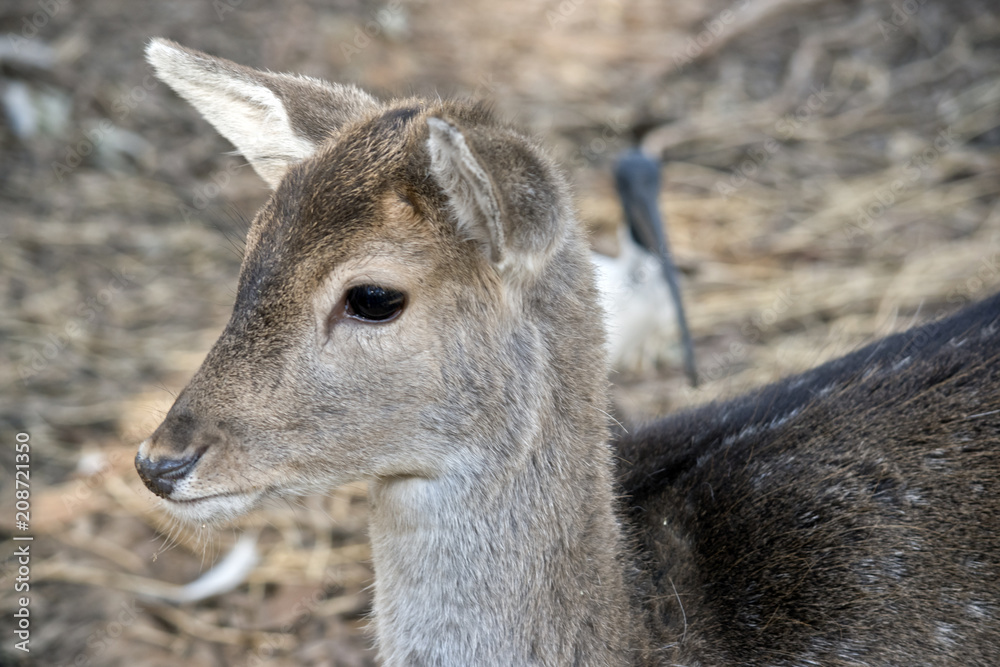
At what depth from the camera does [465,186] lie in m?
2.07

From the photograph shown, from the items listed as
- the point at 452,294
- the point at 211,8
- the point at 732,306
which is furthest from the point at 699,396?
the point at 211,8

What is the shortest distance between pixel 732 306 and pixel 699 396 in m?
1.06

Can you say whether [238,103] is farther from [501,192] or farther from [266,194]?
[266,194]

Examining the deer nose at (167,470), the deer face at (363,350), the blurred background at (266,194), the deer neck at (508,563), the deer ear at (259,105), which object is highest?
the blurred background at (266,194)

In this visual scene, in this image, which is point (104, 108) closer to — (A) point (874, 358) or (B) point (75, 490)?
(B) point (75, 490)

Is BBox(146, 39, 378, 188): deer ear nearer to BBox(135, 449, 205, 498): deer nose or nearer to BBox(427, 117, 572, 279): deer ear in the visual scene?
BBox(427, 117, 572, 279): deer ear

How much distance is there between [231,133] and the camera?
2707 mm

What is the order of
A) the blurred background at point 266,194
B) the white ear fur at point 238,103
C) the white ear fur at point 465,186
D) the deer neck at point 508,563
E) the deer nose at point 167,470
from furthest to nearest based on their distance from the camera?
the blurred background at point 266,194 → the white ear fur at point 238,103 → the deer neck at point 508,563 → the deer nose at point 167,470 → the white ear fur at point 465,186

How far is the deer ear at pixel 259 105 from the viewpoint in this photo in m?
2.60

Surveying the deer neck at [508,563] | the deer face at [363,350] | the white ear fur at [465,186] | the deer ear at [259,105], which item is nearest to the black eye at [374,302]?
the deer face at [363,350]

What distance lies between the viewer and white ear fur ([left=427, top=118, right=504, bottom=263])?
1922mm

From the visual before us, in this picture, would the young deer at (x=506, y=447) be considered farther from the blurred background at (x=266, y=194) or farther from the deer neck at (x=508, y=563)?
the blurred background at (x=266, y=194)

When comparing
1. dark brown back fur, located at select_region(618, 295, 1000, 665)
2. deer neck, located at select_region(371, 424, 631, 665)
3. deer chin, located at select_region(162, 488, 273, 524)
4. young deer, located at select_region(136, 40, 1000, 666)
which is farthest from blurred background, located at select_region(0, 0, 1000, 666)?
deer chin, located at select_region(162, 488, 273, 524)

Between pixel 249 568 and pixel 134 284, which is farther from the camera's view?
pixel 134 284
